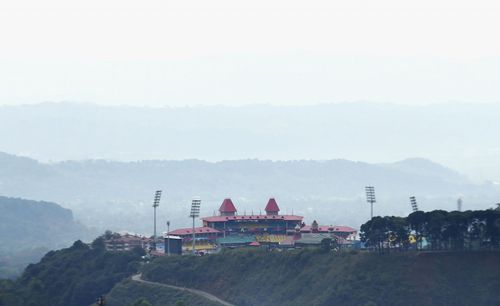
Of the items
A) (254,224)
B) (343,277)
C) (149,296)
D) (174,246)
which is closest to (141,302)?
(149,296)

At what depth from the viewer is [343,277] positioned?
12481 cm

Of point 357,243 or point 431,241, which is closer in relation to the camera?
point 431,241

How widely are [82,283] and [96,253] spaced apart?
1165cm

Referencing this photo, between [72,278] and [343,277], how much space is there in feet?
101

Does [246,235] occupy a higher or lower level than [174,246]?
higher

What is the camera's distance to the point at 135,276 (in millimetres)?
143125

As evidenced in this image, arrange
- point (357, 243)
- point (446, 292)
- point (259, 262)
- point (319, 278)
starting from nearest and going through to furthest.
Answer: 1. point (446, 292)
2. point (319, 278)
3. point (259, 262)
4. point (357, 243)

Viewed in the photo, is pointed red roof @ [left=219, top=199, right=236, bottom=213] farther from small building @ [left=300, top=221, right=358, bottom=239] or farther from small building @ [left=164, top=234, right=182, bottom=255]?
small building @ [left=164, top=234, right=182, bottom=255]

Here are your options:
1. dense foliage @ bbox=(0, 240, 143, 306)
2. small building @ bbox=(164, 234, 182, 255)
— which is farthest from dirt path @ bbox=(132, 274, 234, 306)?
small building @ bbox=(164, 234, 182, 255)

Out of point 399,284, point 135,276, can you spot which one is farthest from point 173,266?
point 399,284

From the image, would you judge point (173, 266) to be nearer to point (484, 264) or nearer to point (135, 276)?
point (135, 276)

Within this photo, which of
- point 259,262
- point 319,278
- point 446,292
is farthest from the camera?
point 259,262

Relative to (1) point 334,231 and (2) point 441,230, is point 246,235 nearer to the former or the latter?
(1) point 334,231

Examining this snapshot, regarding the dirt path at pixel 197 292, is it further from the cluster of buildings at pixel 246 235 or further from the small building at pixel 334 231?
the small building at pixel 334 231
